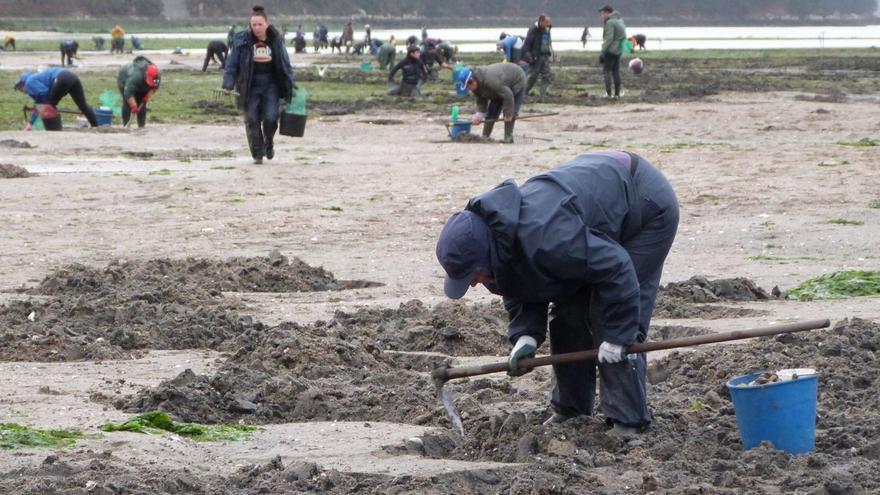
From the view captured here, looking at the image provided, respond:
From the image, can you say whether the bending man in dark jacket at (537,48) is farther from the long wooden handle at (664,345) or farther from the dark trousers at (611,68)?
the long wooden handle at (664,345)

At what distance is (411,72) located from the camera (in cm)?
3159

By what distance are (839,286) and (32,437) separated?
18.7ft

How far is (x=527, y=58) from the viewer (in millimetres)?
29719

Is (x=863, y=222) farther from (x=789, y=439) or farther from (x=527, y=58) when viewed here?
(x=527, y=58)

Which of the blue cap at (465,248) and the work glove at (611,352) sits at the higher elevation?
the blue cap at (465,248)

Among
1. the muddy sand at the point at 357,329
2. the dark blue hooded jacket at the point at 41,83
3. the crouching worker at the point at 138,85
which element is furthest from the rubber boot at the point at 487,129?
the dark blue hooded jacket at the point at 41,83

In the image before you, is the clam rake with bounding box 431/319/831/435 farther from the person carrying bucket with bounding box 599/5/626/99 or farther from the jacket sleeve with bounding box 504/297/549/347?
the person carrying bucket with bounding box 599/5/626/99

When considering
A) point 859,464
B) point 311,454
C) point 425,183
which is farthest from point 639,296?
point 425,183

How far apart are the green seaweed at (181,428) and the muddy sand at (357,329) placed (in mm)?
113

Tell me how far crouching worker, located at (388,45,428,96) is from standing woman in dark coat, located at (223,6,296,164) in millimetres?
13702

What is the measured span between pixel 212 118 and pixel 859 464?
21.6 m

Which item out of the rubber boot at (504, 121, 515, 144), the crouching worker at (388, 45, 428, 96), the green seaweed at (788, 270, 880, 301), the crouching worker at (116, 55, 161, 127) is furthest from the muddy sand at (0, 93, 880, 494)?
the crouching worker at (388, 45, 428, 96)

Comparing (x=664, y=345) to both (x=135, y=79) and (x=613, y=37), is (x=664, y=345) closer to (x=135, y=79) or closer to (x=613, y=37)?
(x=135, y=79)

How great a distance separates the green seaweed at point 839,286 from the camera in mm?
9938
